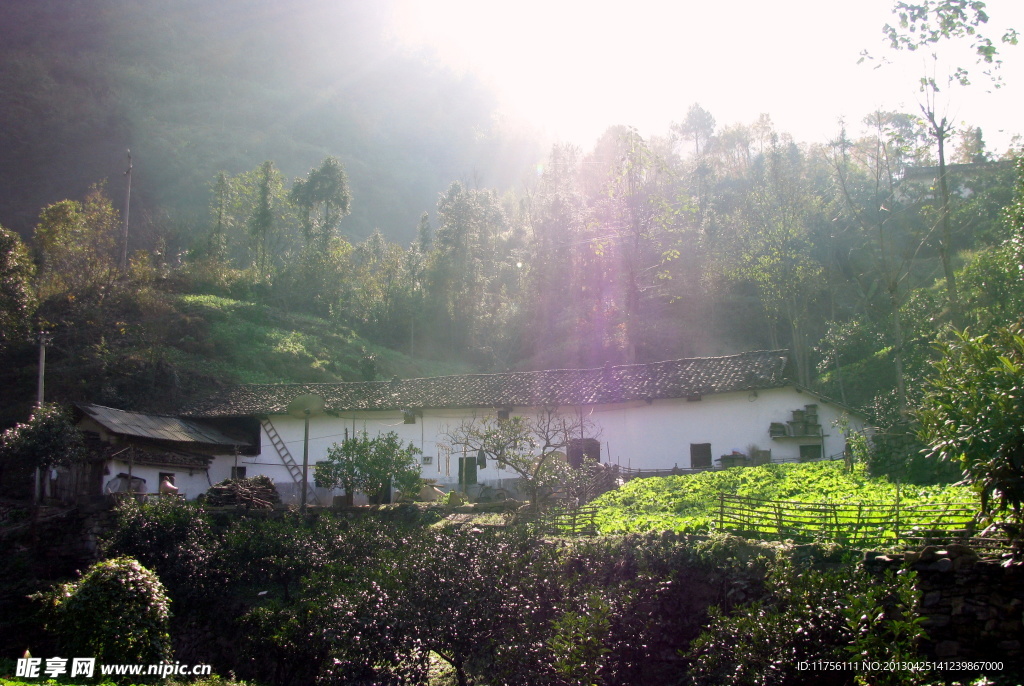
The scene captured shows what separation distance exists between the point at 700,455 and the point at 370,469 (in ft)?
29.4

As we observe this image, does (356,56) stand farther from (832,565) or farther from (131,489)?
(832,565)

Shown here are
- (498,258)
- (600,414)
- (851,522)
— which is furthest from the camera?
(498,258)

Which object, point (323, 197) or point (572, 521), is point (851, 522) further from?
point (323, 197)

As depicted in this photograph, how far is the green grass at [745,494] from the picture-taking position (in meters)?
10.8

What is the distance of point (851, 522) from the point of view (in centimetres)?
936

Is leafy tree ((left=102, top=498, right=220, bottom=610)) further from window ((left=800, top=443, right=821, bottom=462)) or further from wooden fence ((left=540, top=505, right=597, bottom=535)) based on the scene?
window ((left=800, top=443, right=821, bottom=462))

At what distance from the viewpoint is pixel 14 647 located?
Answer: 14.4m

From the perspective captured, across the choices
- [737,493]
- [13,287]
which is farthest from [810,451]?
[13,287]

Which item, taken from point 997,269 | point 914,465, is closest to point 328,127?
point 997,269

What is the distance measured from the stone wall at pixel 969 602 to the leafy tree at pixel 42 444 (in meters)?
17.8

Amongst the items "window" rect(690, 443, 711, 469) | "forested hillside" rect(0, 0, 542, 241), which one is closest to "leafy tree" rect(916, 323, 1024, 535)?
"window" rect(690, 443, 711, 469)

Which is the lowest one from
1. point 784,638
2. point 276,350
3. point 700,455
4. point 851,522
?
point 784,638

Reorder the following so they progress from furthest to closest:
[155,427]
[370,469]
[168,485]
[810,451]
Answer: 1. [155,427]
2. [810,451]
3. [370,469]
4. [168,485]

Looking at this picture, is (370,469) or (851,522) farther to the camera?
(370,469)
